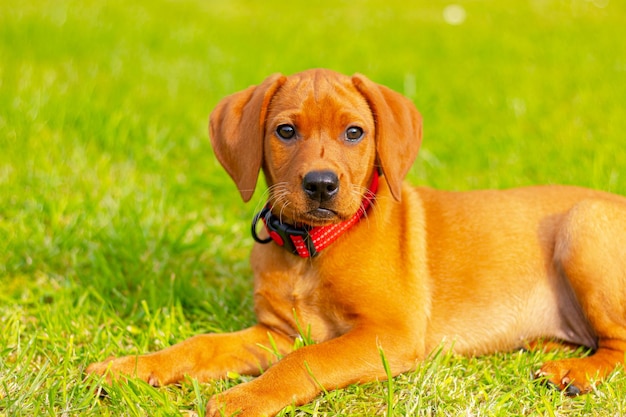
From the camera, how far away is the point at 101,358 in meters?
3.88

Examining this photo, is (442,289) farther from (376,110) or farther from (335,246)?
(376,110)

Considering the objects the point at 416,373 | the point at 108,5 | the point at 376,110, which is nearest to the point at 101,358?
the point at 416,373

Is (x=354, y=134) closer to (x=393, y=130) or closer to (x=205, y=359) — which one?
(x=393, y=130)

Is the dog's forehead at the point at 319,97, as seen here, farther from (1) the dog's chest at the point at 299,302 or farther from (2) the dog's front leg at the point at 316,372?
(2) the dog's front leg at the point at 316,372

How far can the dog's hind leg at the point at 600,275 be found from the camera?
3.75 metres

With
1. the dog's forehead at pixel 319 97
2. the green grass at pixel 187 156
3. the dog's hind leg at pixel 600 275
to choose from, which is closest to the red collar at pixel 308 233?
the dog's forehead at pixel 319 97

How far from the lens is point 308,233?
3686 millimetres

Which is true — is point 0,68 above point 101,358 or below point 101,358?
above

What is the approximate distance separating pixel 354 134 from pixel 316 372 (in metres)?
1.18

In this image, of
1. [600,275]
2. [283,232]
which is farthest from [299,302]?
[600,275]

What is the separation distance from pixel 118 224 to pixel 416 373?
106 inches

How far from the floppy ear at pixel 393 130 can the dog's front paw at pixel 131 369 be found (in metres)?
1.46

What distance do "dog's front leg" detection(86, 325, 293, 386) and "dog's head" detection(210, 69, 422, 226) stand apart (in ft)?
2.25

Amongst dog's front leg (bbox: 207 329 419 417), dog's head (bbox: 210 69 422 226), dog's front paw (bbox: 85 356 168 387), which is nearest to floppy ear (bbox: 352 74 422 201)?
dog's head (bbox: 210 69 422 226)
